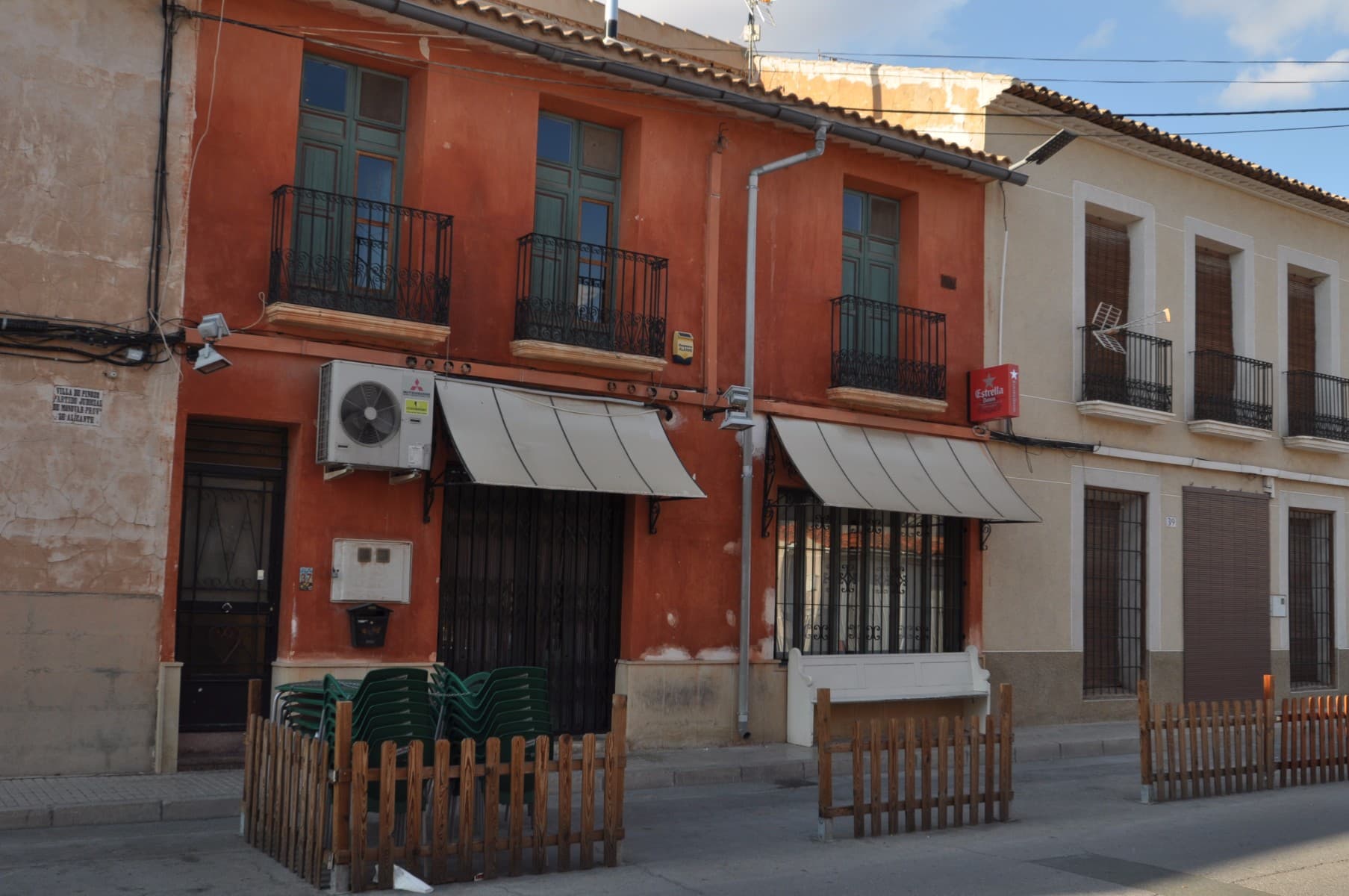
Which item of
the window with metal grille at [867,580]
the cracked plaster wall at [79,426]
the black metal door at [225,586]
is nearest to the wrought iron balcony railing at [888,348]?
the window with metal grille at [867,580]

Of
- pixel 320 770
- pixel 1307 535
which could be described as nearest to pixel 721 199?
pixel 320 770

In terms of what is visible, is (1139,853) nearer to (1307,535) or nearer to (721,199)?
(721,199)

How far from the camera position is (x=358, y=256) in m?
11.8

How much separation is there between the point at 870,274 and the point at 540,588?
592cm

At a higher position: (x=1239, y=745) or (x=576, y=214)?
(x=576, y=214)

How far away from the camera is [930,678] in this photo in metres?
14.7

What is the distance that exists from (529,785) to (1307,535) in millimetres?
16403

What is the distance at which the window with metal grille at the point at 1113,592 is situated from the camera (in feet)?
55.4

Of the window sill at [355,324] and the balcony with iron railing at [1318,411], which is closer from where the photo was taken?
the window sill at [355,324]

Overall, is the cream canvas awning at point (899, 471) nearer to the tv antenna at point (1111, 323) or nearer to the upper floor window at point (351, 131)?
the tv antenna at point (1111, 323)

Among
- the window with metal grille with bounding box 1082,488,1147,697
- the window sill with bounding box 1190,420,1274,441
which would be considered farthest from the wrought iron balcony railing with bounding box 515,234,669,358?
the window sill with bounding box 1190,420,1274,441

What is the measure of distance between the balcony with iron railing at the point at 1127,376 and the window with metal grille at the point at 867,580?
287 centimetres

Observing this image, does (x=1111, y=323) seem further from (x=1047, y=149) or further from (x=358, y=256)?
(x=358, y=256)

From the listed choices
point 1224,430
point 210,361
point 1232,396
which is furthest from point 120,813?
point 1232,396
